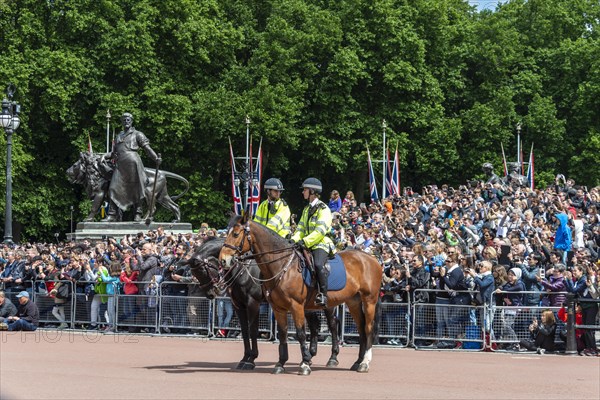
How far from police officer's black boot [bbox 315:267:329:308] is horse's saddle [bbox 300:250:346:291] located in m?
0.09

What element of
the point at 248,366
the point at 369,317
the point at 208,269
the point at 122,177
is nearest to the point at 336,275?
the point at 369,317

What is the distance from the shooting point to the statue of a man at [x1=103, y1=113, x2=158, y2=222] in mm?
32781

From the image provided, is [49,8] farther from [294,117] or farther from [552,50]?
[552,50]

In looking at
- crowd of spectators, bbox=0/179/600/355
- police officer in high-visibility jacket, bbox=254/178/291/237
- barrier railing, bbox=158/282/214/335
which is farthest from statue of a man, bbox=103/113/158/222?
police officer in high-visibility jacket, bbox=254/178/291/237

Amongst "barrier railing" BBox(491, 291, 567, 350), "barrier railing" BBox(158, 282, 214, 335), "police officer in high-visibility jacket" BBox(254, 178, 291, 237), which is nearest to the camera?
"police officer in high-visibility jacket" BBox(254, 178, 291, 237)

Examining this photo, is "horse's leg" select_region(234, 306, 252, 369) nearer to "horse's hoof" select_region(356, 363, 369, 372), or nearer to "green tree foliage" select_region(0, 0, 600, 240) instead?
"horse's hoof" select_region(356, 363, 369, 372)

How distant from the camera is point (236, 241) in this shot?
15672 millimetres

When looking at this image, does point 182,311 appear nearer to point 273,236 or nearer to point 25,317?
point 25,317

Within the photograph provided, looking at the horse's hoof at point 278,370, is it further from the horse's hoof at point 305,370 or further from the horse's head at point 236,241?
the horse's head at point 236,241

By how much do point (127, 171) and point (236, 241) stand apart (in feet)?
58.6

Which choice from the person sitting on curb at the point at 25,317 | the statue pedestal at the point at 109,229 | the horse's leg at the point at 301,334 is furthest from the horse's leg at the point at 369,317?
the statue pedestal at the point at 109,229

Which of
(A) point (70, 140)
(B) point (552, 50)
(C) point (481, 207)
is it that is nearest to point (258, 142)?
(A) point (70, 140)

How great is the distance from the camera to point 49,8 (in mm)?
50750

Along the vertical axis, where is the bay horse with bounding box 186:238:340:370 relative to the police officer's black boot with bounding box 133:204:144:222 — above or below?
below
